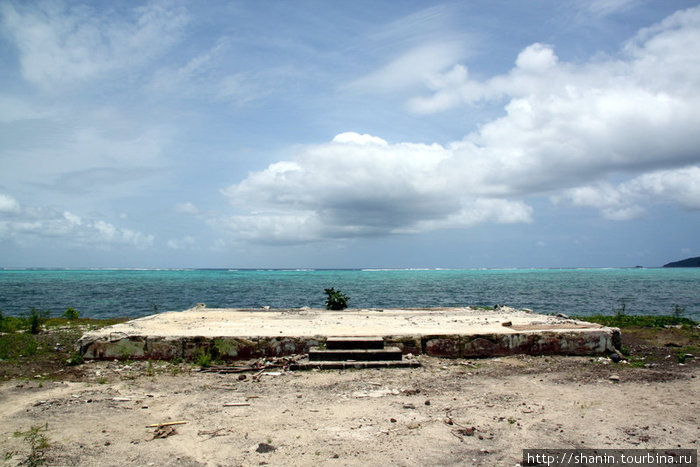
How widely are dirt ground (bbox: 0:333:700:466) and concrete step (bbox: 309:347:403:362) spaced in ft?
1.40

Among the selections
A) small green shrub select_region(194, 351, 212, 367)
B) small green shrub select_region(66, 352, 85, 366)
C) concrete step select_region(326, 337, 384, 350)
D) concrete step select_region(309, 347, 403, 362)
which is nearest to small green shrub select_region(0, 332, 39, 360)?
small green shrub select_region(66, 352, 85, 366)

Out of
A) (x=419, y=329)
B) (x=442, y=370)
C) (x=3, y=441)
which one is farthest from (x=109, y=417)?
(x=419, y=329)

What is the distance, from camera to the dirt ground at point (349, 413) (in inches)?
174

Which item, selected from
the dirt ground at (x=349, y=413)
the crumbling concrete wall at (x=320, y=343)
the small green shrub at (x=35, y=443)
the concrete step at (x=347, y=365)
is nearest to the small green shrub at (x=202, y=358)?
the crumbling concrete wall at (x=320, y=343)

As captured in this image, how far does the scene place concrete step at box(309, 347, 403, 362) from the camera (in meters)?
7.95

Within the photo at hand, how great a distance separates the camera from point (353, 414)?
215 inches

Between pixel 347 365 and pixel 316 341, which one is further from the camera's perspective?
pixel 316 341

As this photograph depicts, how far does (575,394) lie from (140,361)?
24.0 ft

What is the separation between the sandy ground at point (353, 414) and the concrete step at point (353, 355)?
44cm

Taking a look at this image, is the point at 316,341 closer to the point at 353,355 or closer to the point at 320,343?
Result: the point at 320,343

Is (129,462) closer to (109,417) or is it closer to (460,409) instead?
(109,417)

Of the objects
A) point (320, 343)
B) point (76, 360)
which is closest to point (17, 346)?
point (76, 360)

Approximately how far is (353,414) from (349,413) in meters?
0.06

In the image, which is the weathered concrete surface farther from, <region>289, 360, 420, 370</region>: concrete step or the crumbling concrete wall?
<region>289, 360, 420, 370</region>: concrete step
